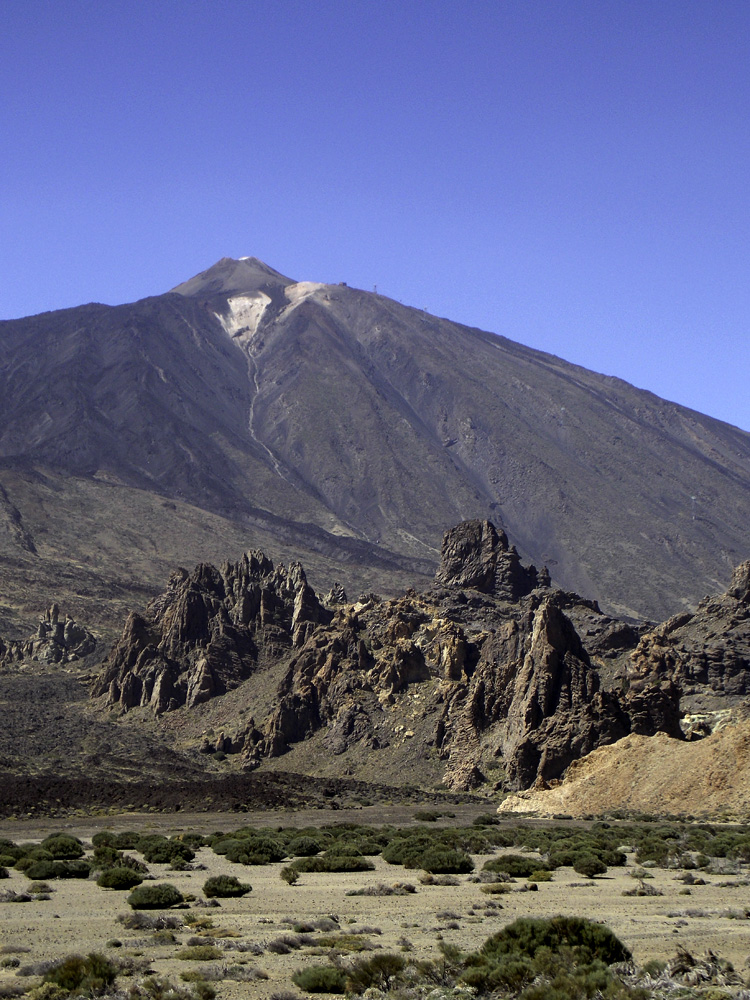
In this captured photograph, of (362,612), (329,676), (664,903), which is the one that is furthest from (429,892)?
(362,612)

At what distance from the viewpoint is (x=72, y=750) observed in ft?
259

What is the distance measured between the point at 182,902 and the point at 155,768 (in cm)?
4724

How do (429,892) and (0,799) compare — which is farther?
(0,799)

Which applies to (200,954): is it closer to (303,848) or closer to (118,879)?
(118,879)

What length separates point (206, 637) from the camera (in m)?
96.4

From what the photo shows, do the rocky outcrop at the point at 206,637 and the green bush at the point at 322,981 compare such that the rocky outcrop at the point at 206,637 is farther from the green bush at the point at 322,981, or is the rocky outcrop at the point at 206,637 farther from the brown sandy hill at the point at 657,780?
the green bush at the point at 322,981

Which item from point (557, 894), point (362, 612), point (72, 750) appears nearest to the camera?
point (557, 894)

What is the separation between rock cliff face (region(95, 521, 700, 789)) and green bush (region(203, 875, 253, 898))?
32718mm

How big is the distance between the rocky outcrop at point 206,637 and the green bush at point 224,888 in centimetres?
6085

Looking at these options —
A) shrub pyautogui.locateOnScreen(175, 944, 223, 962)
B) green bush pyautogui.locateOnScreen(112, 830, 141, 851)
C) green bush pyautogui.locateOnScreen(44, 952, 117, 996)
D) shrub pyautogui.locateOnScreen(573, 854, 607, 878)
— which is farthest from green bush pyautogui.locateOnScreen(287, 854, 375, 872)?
green bush pyautogui.locateOnScreen(44, 952, 117, 996)

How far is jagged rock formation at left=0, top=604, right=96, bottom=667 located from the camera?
115 metres

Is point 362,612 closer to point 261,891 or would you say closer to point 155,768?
point 155,768

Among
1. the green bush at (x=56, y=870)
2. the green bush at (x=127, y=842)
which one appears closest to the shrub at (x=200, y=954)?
the green bush at (x=56, y=870)

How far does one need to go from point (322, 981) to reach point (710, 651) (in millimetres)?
61289
